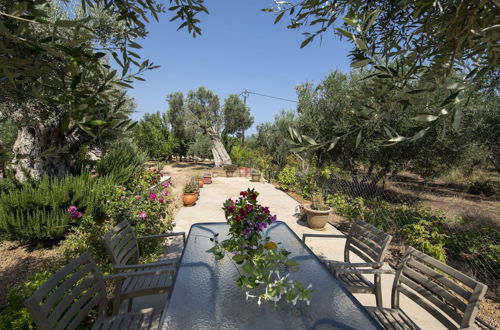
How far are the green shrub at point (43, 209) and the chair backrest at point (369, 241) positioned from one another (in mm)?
4401

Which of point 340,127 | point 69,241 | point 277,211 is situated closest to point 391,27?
point 340,127

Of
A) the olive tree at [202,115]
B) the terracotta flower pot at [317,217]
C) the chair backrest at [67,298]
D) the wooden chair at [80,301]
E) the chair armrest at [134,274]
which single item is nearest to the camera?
the chair backrest at [67,298]

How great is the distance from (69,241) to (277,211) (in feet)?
15.5

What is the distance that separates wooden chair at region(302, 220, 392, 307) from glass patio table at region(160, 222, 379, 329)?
0.78 ft

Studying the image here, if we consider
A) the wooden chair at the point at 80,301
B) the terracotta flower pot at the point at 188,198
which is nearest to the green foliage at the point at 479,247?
the wooden chair at the point at 80,301

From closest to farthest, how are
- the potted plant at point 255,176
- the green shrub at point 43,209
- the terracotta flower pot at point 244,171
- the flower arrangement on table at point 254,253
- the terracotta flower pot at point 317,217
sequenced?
the flower arrangement on table at point 254,253 → the green shrub at point 43,209 → the terracotta flower pot at point 317,217 → the potted plant at point 255,176 → the terracotta flower pot at point 244,171

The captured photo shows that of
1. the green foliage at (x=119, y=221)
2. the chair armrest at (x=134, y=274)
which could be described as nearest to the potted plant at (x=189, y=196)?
the green foliage at (x=119, y=221)

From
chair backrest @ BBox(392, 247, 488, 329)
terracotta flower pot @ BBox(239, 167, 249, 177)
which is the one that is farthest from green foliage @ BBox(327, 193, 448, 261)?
terracotta flower pot @ BBox(239, 167, 249, 177)

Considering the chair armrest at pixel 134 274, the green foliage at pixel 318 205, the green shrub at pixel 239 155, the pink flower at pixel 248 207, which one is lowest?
the green foliage at pixel 318 205

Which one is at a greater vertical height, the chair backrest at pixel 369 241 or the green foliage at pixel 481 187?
the chair backrest at pixel 369 241

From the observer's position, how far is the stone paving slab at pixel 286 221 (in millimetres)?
2424

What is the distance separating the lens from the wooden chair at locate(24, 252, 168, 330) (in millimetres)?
1300

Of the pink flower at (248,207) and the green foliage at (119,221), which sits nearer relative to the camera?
the pink flower at (248,207)

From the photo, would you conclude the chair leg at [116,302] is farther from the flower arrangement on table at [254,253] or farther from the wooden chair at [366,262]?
the wooden chair at [366,262]
